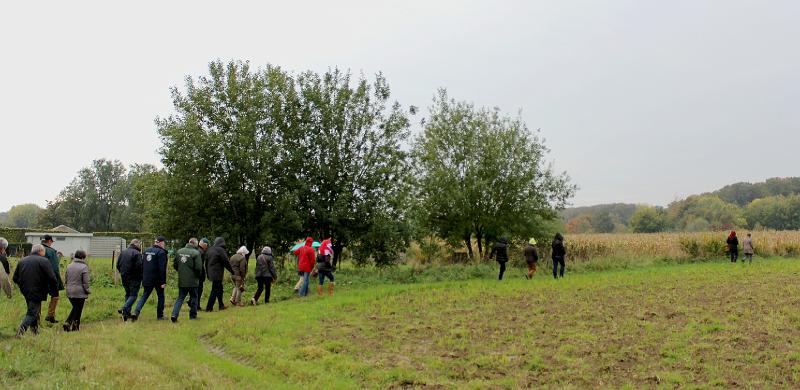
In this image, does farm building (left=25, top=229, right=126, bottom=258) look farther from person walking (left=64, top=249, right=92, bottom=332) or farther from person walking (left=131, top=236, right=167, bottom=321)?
person walking (left=64, top=249, right=92, bottom=332)

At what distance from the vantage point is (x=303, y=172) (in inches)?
969

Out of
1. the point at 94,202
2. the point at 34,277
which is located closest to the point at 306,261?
the point at 34,277

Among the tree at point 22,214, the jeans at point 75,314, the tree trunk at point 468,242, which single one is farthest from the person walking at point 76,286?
the tree at point 22,214

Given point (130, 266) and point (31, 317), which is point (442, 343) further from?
point (130, 266)

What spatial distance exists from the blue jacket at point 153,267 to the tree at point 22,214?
14827 cm

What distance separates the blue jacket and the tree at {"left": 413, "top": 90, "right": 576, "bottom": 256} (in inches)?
714

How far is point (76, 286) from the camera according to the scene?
11.9 metres

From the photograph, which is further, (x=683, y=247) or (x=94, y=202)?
(x=94, y=202)

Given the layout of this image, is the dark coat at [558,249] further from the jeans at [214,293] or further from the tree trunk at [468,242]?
the jeans at [214,293]

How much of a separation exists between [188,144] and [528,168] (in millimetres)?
17376

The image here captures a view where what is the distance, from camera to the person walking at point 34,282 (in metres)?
10.8

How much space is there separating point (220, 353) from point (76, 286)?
145 inches

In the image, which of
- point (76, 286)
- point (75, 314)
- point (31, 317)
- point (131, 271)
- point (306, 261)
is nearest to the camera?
point (31, 317)

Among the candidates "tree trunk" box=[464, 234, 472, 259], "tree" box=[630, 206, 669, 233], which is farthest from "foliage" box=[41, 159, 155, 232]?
"tree" box=[630, 206, 669, 233]
